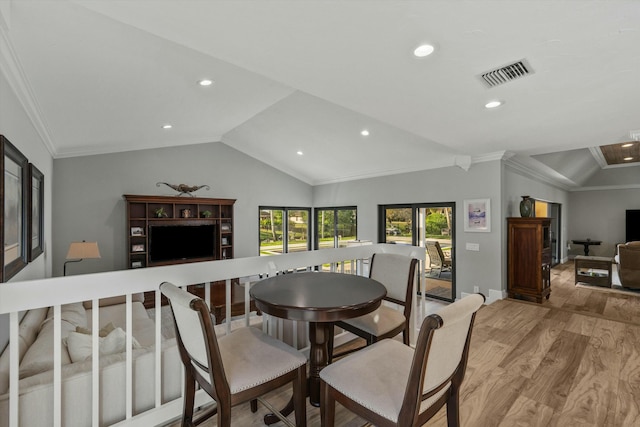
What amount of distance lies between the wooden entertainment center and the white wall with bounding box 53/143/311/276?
0.22 meters

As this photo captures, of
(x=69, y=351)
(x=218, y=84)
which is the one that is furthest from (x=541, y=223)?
(x=69, y=351)

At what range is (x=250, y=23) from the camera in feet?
5.65

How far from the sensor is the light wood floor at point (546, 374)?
183 cm

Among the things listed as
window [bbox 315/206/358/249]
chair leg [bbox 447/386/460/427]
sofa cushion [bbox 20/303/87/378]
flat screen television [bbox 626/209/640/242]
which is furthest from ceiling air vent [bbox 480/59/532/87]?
flat screen television [bbox 626/209/640/242]

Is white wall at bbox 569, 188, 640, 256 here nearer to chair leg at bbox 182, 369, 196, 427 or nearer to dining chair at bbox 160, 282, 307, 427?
dining chair at bbox 160, 282, 307, 427

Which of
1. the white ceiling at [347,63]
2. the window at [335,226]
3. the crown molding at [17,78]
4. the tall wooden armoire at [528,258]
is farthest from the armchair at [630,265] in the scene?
the crown molding at [17,78]

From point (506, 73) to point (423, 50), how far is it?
2.54 ft

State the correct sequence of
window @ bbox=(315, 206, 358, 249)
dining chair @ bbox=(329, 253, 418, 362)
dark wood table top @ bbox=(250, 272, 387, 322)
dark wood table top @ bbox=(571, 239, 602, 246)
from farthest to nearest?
dark wood table top @ bbox=(571, 239, 602, 246) < window @ bbox=(315, 206, 358, 249) < dining chair @ bbox=(329, 253, 418, 362) < dark wood table top @ bbox=(250, 272, 387, 322)

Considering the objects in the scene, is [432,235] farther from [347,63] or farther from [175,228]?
[175,228]

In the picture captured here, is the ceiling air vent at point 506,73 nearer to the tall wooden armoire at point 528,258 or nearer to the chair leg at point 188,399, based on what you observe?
→ the chair leg at point 188,399

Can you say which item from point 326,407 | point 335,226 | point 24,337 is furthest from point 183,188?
point 326,407

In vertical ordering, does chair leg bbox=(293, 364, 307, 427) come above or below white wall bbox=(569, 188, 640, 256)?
below

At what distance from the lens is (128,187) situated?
5.68m

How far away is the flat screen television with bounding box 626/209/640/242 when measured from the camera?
8.59 metres
